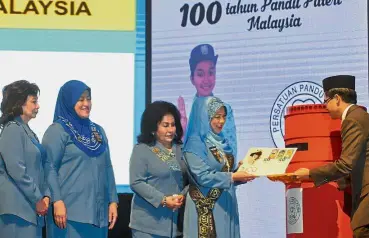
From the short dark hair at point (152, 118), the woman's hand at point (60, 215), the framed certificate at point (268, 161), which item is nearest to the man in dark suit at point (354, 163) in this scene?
the framed certificate at point (268, 161)

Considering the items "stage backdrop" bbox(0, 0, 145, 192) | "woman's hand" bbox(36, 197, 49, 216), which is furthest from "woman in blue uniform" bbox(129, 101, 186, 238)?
"stage backdrop" bbox(0, 0, 145, 192)

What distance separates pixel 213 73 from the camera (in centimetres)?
636

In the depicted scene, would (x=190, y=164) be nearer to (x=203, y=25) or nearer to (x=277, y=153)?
(x=277, y=153)

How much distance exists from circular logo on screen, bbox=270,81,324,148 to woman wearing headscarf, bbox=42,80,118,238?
1649mm

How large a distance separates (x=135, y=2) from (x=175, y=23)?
33 centimetres

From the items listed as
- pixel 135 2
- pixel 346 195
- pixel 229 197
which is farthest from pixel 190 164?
pixel 135 2

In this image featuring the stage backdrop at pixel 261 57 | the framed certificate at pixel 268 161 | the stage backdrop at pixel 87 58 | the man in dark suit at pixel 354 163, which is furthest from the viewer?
the stage backdrop at pixel 87 58

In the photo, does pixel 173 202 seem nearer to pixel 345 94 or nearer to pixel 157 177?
pixel 157 177

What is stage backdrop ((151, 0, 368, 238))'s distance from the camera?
6.07 m

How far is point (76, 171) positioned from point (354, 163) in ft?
5.01

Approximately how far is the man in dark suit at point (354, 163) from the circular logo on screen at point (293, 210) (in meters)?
0.28

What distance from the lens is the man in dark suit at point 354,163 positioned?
4.42 metres

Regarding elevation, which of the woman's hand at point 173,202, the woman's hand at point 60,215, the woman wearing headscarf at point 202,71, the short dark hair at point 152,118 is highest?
the woman wearing headscarf at point 202,71

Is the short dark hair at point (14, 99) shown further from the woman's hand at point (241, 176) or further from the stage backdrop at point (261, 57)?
the stage backdrop at point (261, 57)
